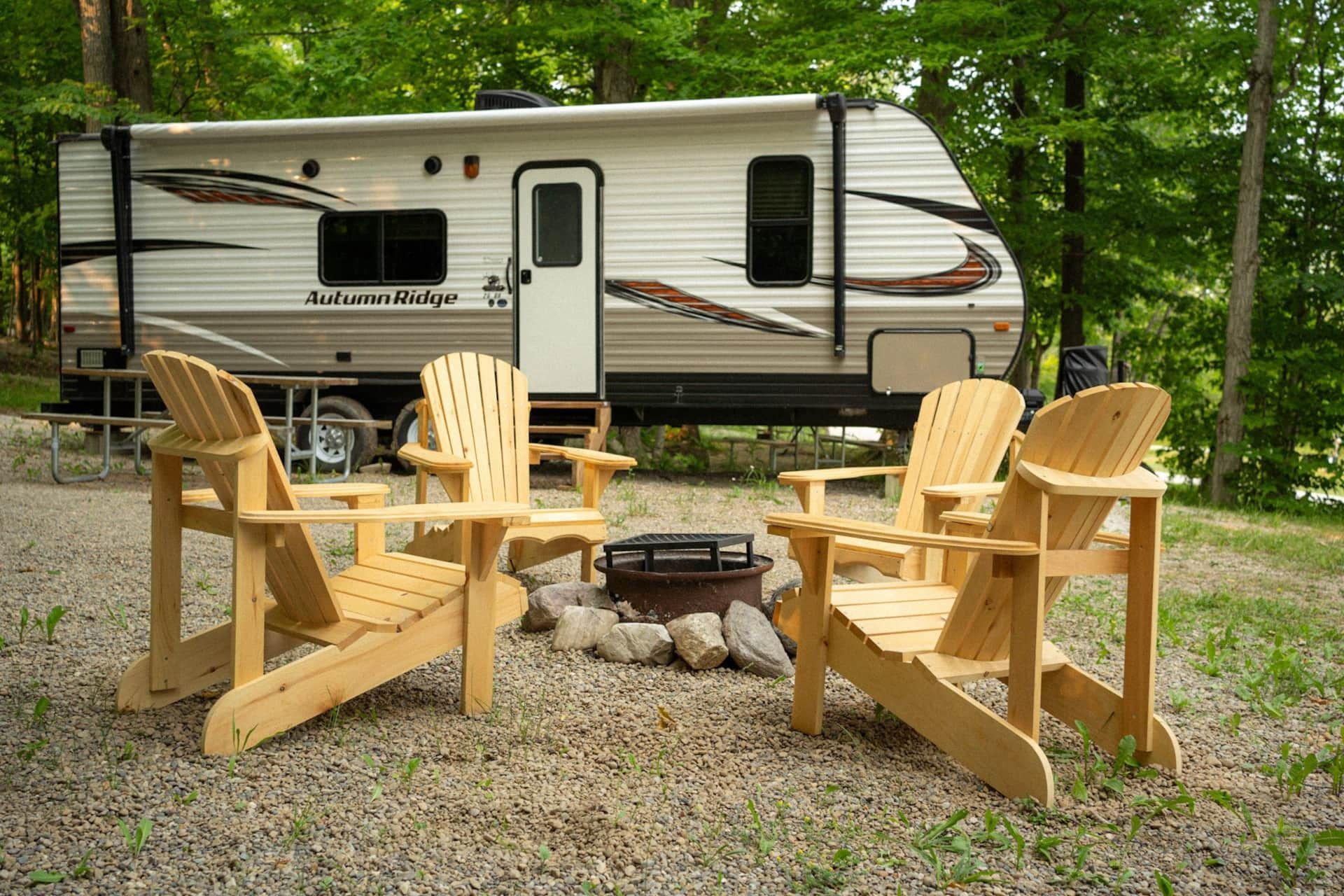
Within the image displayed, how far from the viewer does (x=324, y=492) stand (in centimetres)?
351

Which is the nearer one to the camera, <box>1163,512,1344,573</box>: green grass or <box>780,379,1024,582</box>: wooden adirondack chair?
<box>780,379,1024,582</box>: wooden adirondack chair

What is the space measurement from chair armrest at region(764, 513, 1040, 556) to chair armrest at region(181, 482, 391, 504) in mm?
1206

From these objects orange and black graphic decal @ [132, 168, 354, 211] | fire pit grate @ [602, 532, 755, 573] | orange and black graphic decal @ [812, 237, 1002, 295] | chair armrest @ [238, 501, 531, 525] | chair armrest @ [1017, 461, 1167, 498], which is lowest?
fire pit grate @ [602, 532, 755, 573]

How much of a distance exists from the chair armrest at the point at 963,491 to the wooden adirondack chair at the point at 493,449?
127 centimetres

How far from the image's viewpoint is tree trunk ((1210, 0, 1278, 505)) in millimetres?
10625

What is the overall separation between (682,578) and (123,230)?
7.16 meters

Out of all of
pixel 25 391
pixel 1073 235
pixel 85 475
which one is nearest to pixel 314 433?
pixel 85 475

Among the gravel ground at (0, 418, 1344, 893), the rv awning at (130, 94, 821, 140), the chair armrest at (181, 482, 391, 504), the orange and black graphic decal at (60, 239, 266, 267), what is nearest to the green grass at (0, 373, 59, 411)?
the orange and black graphic decal at (60, 239, 266, 267)

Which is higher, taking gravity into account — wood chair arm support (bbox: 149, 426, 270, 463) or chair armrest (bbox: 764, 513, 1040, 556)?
wood chair arm support (bbox: 149, 426, 270, 463)

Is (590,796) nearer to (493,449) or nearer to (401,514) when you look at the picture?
(401,514)

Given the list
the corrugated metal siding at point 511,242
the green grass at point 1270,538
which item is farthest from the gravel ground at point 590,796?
the corrugated metal siding at point 511,242

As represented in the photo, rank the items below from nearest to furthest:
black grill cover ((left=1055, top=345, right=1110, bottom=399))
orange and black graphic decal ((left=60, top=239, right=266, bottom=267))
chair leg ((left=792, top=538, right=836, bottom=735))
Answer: chair leg ((left=792, top=538, right=836, bottom=735)), orange and black graphic decal ((left=60, top=239, right=266, bottom=267)), black grill cover ((left=1055, top=345, right=1110, bottom=399))

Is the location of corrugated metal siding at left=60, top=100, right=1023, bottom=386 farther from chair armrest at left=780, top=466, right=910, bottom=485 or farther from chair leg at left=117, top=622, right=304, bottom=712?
chair leg at left=117, top=622, right=304, bottom=712

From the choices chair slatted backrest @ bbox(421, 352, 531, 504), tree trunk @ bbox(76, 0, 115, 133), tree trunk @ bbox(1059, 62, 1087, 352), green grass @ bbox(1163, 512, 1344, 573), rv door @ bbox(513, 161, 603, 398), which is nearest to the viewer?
chair slatted backrest @ bbox(421, 352, 531, 504)
